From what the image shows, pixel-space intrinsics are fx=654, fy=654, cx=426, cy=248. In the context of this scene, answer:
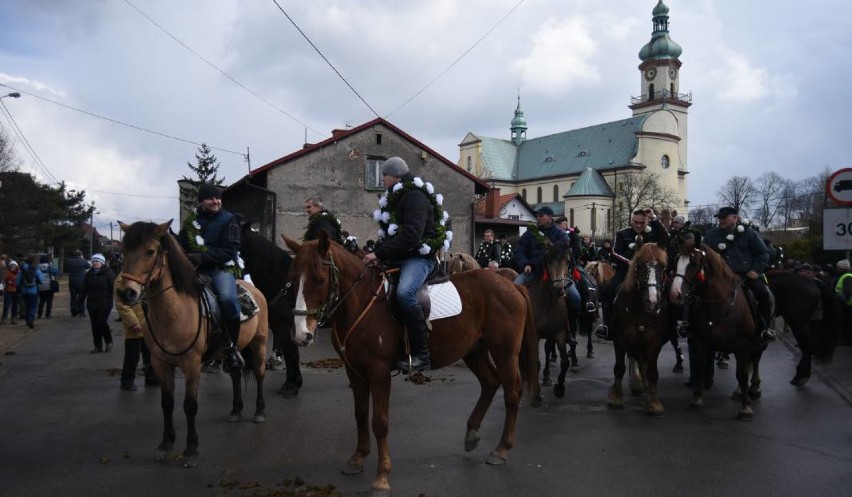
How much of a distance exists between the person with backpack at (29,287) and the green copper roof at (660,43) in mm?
90227

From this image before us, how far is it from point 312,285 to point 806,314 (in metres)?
8.10

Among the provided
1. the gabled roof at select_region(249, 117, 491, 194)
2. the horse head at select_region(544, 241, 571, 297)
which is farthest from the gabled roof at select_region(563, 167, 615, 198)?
the horse head at select_region(544, 241, 571, 297)

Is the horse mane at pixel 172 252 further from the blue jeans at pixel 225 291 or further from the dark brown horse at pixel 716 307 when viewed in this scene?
the dark brown horse at pixel 716 307

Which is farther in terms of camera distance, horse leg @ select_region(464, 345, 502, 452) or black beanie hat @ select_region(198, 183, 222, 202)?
black beanie hat @ select_region(198, 183, 222, 202)

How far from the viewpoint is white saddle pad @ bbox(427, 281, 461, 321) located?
5.87 metres

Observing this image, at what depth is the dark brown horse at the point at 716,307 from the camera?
797 centimetres

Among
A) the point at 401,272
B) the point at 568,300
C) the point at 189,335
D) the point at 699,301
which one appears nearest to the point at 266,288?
A: the point at 189,335

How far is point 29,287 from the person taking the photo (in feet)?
60.2

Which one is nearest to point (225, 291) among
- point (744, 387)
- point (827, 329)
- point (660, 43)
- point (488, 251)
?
point (744, 387)

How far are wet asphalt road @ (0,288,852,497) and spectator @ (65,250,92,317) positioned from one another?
10409mm

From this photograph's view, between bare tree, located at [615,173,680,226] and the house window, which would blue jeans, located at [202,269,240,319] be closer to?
the house window

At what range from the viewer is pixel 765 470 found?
580 centimetres

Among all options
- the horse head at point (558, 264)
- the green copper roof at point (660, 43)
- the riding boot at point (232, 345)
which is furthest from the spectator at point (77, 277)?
the green copper roof at point (660, 43)

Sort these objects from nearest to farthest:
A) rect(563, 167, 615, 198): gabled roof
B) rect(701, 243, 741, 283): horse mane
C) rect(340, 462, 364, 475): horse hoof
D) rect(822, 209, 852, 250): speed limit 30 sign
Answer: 1. rect(340, 462, 364, 475): horse hoof
2. rect(701, 243, 741, 283): horse mane
3. rect(822, 209, 852, 250): speed limit 30 sign
4. rect(563, 167, 615, 198): gabled roof
